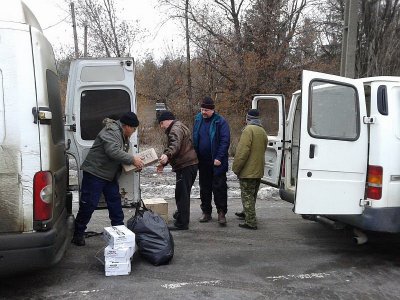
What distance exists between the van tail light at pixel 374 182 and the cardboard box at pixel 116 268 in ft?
8.71

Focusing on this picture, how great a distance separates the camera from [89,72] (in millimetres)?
5199

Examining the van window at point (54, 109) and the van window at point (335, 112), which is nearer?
the van window at point (54, 109)

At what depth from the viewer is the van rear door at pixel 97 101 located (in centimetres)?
518

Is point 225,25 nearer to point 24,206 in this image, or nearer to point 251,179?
point 251,179

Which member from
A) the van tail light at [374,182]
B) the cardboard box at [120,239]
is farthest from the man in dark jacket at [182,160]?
the van tail light at [374,182]

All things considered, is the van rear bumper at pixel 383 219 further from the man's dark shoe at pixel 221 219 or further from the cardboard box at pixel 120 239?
the cardboard box at pixel 120 239

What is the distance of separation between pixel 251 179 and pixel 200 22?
42.5ft

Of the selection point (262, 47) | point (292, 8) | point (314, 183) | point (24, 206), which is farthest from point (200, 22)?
point (24, 206)

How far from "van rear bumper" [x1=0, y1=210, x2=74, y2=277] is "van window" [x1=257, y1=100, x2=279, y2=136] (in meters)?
4.20

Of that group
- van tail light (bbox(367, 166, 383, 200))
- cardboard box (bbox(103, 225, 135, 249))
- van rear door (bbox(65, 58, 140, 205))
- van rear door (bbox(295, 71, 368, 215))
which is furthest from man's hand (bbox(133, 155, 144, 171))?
van tail light (bbox(367, 166, 383, 200))

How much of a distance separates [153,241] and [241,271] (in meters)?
1.00

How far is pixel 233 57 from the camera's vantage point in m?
16.0

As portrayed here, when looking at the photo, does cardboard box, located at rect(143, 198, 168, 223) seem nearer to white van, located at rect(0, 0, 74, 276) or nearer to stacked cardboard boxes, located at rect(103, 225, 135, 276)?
stacked cardboard boxes, located at rect(103, 225, 135, 276)

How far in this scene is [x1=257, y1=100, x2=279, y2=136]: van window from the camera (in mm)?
6742
